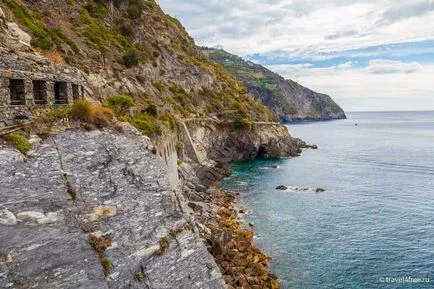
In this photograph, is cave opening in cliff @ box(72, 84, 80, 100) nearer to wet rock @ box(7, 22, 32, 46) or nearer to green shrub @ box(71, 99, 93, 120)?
green shrub @ box(71, 99, 93, 120)

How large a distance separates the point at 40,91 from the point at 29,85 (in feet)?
5.52

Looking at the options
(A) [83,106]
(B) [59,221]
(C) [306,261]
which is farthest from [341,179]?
(B) [59,221]

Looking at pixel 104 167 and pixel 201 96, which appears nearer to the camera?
pixel 104 167

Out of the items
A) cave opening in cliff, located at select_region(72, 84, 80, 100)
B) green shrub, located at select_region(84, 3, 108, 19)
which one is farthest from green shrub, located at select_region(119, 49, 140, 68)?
cave opening in cliff, located at select_region(72, 84, 80, 100)

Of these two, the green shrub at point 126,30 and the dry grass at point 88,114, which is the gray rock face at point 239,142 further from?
the dry grass at point 88,114

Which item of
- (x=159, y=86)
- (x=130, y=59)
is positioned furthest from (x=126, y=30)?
(x=130, y=59)

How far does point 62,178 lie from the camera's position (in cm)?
1706

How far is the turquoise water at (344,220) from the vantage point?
3294 cm

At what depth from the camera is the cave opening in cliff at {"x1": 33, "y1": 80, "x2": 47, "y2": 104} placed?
73.8 feet

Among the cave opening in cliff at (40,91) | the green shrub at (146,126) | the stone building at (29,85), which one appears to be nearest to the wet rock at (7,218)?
the stone building at (29,85)

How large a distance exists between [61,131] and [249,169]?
222ft

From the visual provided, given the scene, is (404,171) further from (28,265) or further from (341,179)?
(28,265)

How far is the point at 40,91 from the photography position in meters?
22.7

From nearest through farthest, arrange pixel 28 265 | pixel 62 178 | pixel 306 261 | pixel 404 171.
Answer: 1. pixel 28 265
2. pixel 62 178
3. pixel 306 261
4. pixel 404 171
